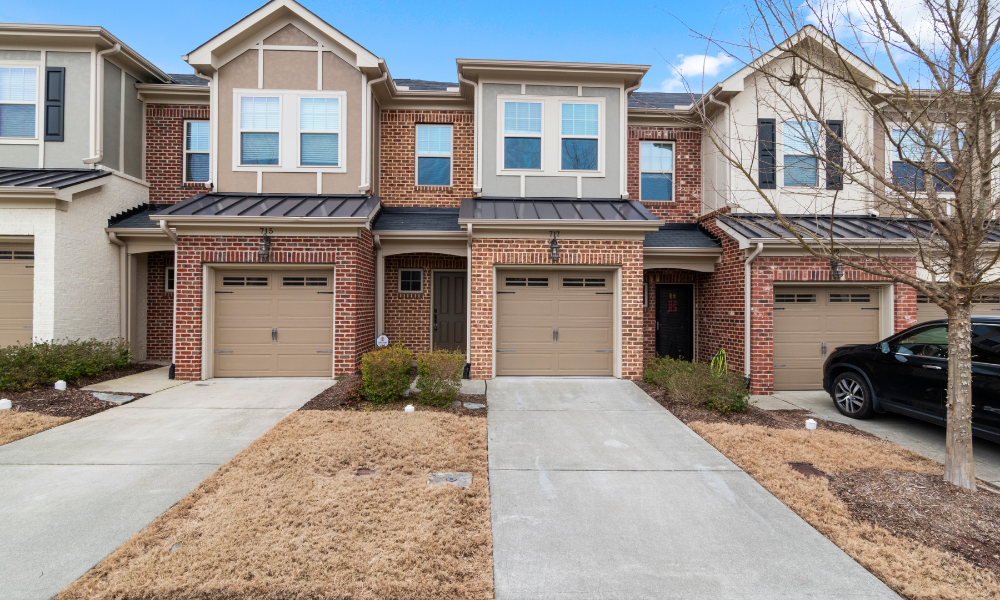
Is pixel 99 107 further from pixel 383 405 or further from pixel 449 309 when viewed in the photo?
pixel 383 405

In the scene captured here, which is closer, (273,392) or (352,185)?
(273,392)

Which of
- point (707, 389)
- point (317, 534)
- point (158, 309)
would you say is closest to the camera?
point (317, 534)

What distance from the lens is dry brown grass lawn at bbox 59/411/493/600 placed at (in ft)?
9.27

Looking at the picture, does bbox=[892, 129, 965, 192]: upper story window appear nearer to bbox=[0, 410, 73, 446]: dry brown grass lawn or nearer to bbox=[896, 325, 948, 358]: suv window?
bbox=[896, 325, 948, 358]: suv window

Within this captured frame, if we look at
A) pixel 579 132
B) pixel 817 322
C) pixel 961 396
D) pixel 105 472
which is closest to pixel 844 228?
pixel 817 322

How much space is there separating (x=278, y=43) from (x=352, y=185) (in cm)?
347

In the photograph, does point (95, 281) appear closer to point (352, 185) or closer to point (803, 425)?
point (352, 185)

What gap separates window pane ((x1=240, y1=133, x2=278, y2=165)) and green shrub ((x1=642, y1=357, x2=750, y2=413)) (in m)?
9.18

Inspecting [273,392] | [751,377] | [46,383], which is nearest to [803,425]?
[751,377]

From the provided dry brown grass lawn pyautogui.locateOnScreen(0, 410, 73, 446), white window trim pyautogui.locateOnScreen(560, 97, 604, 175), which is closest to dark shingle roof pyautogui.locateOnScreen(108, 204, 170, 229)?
dry brown grass lawn pyautogui.locateOnScreen(0, 410, 73, 446)

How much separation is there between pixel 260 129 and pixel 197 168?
246 centimetres

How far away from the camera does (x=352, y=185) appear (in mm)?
9945

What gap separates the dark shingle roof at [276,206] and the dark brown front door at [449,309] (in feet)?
8.12

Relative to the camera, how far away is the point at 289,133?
9.86 meters
